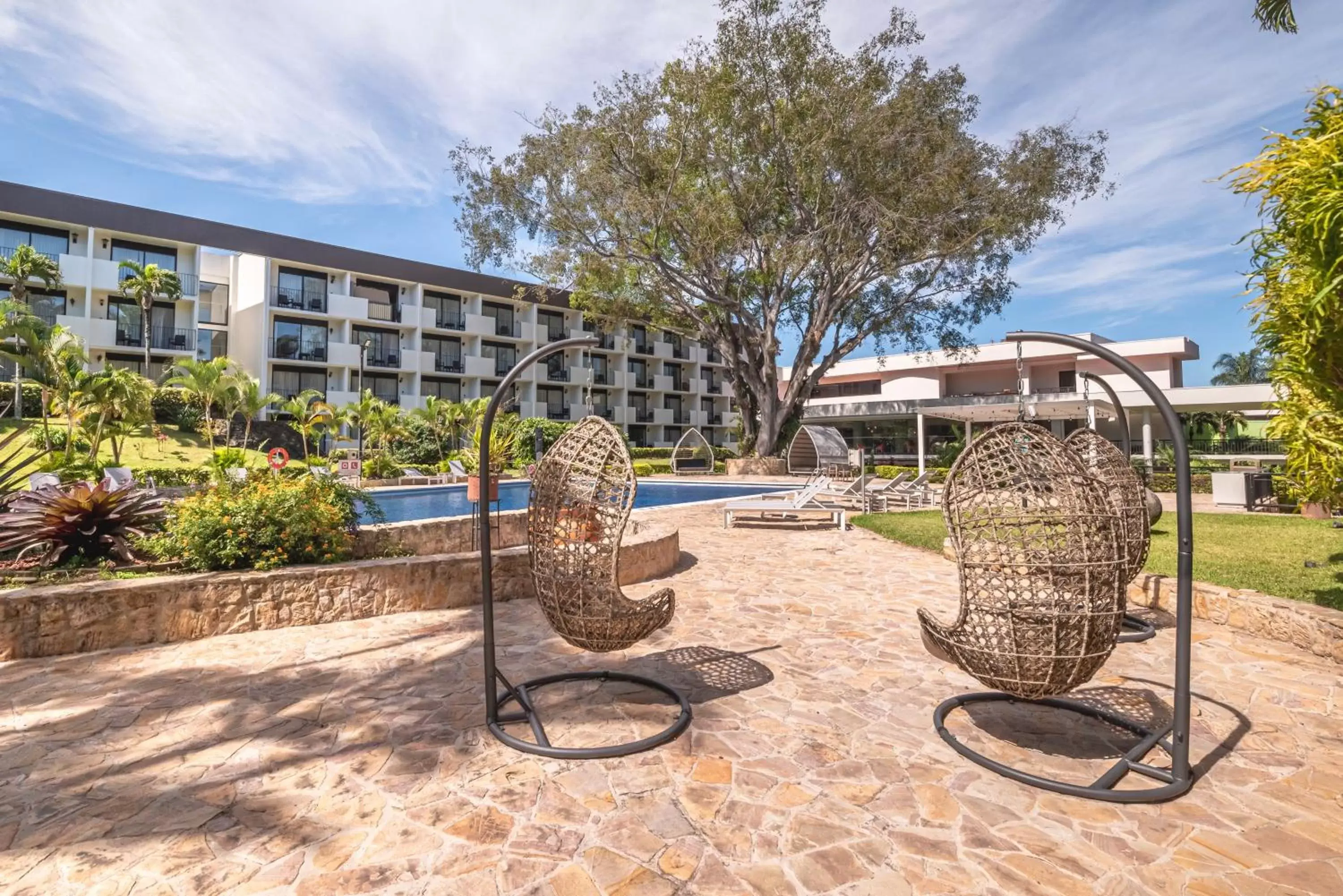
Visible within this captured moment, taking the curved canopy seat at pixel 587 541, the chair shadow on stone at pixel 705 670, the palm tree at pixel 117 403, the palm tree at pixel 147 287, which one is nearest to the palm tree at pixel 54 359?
the palm tree at pixel 117 403

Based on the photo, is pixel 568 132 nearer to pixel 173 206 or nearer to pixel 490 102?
pixel 490 102

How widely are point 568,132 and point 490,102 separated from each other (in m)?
4.25

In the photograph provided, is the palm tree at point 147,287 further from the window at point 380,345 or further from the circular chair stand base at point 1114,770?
the circular chair stand base at point 1114,770

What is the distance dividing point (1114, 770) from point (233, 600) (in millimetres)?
6469

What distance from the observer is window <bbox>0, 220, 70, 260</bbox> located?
25.6m

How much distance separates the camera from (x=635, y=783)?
10.2 feet

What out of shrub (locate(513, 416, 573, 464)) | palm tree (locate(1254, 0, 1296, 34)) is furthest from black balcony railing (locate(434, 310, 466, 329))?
palm tree (locate(1254, 0, 1296, 34))

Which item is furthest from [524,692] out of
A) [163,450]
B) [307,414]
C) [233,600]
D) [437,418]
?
[163,450]

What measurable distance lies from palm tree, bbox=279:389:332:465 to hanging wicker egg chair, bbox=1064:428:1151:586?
24.5 metres

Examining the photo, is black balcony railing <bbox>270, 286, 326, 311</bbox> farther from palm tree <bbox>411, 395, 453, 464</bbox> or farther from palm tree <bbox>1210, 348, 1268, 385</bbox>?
palm tree <bbox>1210, 348, 1268, 385</bbox>

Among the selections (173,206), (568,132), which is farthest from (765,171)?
(173,206)

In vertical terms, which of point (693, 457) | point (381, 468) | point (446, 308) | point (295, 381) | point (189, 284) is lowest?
point (381, 468)

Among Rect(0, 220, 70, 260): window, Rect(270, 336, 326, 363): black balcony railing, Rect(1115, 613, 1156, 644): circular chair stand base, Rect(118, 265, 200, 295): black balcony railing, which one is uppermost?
Rect(0, 220, 70, 260): window

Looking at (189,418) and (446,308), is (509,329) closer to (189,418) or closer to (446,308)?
(446,308)
